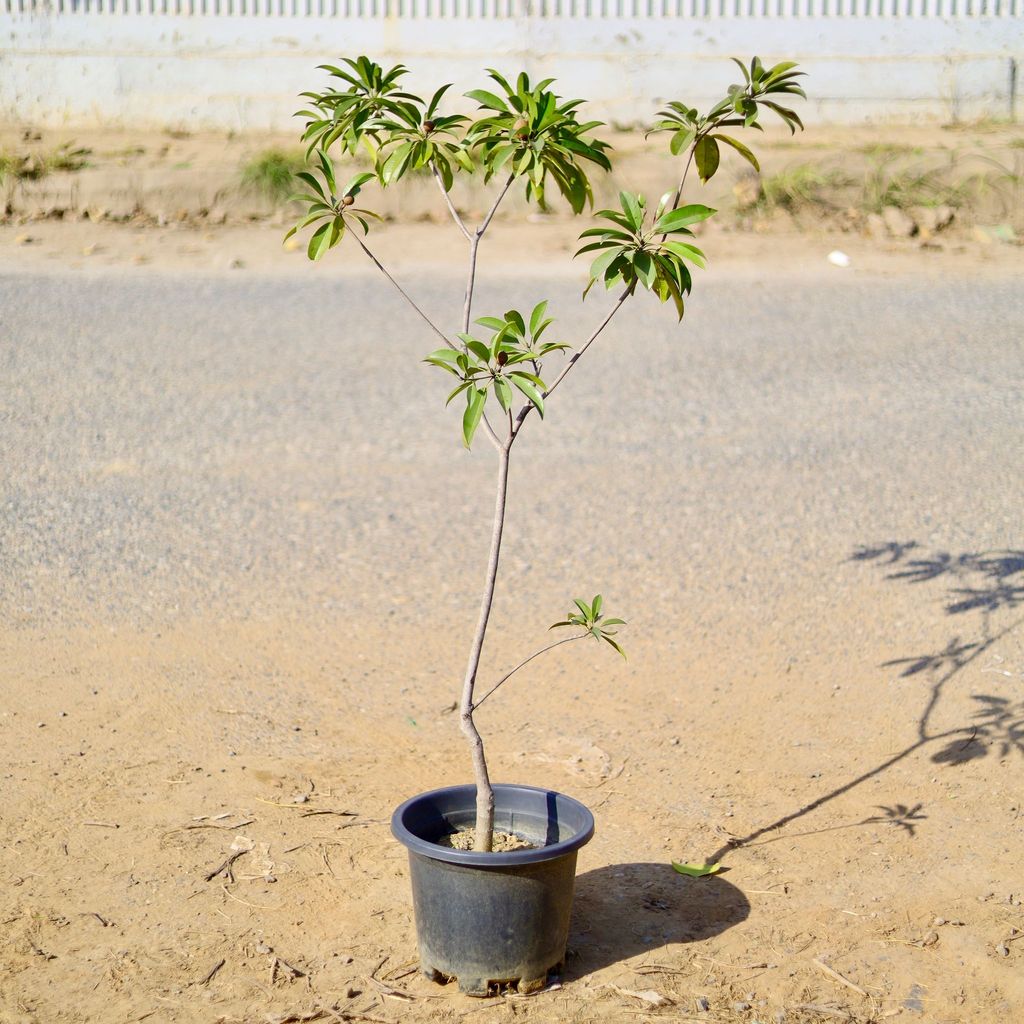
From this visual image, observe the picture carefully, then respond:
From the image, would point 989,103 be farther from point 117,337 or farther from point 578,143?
point 578,143

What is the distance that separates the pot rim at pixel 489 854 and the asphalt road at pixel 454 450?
5.92ft

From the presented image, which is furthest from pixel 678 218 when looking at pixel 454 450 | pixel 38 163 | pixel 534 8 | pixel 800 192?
pixel 534 8

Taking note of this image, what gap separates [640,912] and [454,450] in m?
3.44

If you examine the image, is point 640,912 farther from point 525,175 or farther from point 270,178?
point 270,178

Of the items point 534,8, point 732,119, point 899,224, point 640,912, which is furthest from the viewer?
point 534,8

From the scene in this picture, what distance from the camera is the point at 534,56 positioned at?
11.0 meters

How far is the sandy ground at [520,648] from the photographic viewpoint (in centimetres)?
290

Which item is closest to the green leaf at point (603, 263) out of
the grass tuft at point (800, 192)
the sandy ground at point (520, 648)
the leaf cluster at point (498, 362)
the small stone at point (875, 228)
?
the leaf cluster at point (498, 362)

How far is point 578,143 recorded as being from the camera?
2.53 m

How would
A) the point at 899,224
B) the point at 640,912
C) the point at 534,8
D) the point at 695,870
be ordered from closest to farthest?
1. the point at 640,912
2. the point at 695,870
3. the point at 899,224
4. the point at 534,8

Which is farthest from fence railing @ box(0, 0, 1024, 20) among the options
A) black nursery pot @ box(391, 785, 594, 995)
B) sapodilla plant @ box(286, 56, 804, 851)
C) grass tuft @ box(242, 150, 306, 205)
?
black nursery pot @ box(391, 785, 594, 995)

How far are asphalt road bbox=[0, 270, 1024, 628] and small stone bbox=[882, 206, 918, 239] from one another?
3.66ft

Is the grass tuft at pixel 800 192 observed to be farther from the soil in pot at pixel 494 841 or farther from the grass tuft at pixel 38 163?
the soil in pot at pixel 494 841

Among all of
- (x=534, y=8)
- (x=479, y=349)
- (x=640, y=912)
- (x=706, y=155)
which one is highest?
(x=534, y=8)
